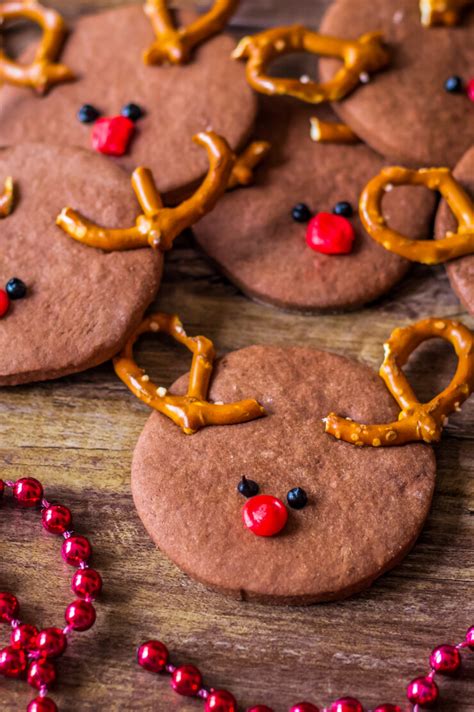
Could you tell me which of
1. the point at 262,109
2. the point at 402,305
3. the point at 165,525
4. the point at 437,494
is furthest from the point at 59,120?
the point at 437,494

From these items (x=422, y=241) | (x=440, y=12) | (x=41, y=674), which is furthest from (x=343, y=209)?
(x=41, y=674)

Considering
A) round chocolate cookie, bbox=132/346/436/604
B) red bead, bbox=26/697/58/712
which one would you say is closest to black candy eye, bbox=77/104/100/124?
round chocolate cookie, bbox=132/346/436/604

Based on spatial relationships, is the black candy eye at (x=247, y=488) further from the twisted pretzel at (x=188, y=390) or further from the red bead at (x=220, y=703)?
the red bead at (x=220, y=703)

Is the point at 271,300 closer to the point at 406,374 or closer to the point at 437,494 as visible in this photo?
the point at 406,374

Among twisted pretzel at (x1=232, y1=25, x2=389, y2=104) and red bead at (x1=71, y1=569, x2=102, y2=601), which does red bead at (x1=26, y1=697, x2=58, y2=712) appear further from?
twisted pretzel at (x1=232, y1=25, x2=389, y2=104)

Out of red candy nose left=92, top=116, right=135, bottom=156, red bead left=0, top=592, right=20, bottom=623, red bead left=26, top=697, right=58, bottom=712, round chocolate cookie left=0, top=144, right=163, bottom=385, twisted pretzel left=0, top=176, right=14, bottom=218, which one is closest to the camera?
red bead left=26, top=697, right=58, bottom=712

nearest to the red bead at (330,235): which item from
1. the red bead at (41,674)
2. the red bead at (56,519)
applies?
the red bead at (56,519)

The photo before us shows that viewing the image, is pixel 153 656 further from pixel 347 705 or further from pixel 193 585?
pixel 347 705
